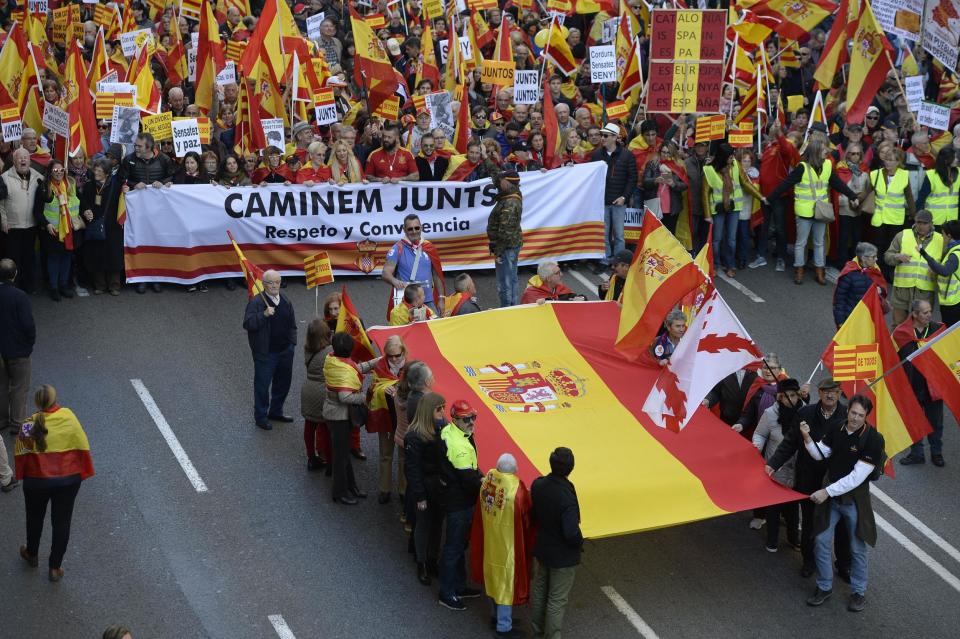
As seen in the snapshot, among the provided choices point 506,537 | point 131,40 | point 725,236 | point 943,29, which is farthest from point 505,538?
point 131,40

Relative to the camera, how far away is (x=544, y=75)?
22625 millimetres

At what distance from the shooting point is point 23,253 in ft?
53.8

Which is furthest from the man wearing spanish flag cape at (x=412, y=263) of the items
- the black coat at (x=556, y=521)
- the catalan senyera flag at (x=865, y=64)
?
the catalan senyera flag at (x=865, y=64)

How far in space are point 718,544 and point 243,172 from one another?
8351 millimetres

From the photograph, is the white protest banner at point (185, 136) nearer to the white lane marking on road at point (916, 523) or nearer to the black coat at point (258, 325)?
the black coat at point (258, 325)

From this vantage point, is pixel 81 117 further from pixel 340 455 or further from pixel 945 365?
pixel 945 365

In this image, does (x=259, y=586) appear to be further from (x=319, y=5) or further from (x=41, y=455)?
(x=319, y=5)

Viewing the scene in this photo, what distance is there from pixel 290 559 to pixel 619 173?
8.53m

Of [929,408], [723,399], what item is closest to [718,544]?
[723,399]

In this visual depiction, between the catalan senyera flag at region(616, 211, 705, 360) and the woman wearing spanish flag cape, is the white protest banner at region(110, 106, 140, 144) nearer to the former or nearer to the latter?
the woman wearing spanish flag cape

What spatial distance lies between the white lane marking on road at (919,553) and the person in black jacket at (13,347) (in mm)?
8096

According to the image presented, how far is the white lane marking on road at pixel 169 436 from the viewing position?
1262 cm

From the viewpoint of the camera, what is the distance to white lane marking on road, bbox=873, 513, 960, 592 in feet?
38.2

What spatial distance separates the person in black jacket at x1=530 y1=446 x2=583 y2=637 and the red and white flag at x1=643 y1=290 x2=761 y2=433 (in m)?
1.37
